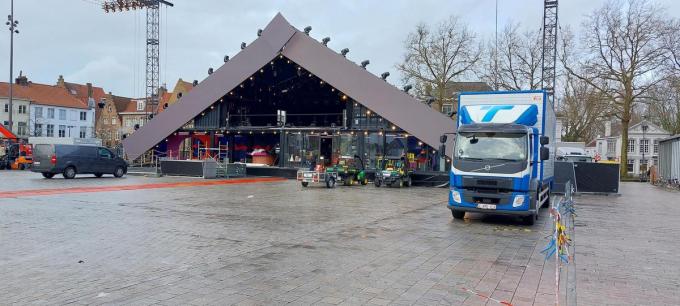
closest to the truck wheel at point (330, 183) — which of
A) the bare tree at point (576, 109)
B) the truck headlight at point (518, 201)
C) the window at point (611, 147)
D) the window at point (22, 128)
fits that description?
the truck headlight at point (518, 201)

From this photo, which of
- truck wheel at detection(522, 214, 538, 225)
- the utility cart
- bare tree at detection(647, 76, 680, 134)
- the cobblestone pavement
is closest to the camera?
the cobblestone pavement

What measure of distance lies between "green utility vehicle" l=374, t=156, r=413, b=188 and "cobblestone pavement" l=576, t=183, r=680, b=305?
364 inches

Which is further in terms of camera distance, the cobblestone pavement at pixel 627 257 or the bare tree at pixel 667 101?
the bare tree at pixel 667 101

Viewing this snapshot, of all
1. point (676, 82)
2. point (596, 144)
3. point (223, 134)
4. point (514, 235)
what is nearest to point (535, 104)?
point (514, 235)

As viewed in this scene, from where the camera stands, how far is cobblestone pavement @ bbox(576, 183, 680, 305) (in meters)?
5.99

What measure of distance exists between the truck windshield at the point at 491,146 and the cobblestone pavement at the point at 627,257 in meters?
2.28

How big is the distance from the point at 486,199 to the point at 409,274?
546cm

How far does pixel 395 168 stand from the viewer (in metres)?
24.1

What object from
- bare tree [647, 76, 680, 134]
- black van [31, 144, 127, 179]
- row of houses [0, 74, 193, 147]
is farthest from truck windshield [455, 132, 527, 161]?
row of houses [0, 74, 193, 147]

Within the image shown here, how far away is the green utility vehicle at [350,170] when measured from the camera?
78.2 ft

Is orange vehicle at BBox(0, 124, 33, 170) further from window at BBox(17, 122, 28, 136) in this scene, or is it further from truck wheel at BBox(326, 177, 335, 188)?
window at BBox(17, 122, 28, 136)

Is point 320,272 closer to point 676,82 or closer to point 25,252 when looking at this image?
point 25,252

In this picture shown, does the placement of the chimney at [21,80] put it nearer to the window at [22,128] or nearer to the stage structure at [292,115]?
the window at [22,128]

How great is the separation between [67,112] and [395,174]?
64537 millimetres
